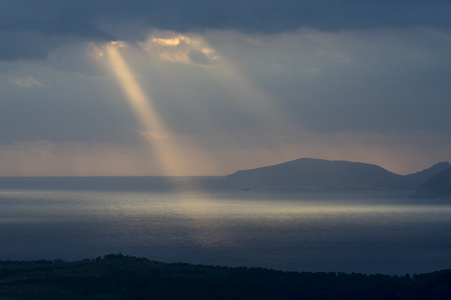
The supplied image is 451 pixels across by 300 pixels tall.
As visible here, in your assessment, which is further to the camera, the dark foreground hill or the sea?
the sea

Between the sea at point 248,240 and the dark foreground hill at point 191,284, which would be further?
the sea at point 248,240

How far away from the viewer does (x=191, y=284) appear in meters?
44.0

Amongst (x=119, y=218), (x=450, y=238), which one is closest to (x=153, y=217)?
(x=119, y=218)

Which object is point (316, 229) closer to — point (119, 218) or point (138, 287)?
point (119, 218)

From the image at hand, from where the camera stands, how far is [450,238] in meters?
128

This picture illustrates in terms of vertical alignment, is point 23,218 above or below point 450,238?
above

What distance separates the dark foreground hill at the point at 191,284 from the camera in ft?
133

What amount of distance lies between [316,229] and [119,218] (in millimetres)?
69089

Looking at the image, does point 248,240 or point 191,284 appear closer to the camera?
point 191,284

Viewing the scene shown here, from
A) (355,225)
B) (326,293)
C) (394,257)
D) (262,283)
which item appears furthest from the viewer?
(355,225)

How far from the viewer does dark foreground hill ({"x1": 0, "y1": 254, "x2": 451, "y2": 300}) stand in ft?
133

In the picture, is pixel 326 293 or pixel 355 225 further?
pixel 355 225

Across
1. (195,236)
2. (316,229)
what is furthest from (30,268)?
(316,229)

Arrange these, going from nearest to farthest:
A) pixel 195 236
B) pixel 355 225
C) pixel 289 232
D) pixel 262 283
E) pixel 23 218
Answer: pixel 262 283 → pixel 195 236 → pixel 289 232 → pixel 355 225 → pixel 23 218
